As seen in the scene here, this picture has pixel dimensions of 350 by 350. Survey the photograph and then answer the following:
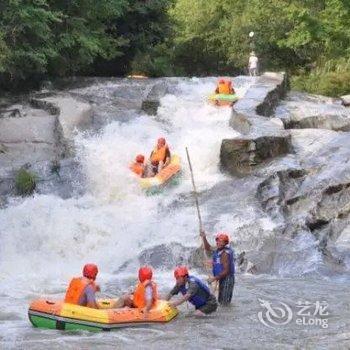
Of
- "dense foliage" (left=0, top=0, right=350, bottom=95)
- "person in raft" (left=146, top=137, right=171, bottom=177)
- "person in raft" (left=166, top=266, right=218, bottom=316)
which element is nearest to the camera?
"person in raft" (left=166, top=266, right=218, bottom=316)

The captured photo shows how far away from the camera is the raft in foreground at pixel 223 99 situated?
1984 cm

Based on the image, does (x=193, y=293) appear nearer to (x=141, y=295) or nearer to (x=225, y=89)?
(x=141, y=295)

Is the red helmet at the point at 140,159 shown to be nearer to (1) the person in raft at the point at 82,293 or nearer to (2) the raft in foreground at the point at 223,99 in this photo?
(2) the raft in foreground at the point at 223,99

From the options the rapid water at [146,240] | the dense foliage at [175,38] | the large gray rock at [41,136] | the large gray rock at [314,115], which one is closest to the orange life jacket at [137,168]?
the rapid water at [146,240]

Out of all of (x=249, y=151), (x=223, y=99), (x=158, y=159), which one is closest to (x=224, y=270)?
(x=249, y=151)

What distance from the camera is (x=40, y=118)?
18109mm

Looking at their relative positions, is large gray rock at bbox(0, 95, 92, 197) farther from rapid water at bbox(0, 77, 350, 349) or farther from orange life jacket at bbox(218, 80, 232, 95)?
orange life jacket at bbox(218, 80, 232, 95)

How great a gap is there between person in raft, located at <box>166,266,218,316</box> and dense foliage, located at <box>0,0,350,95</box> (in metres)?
9.60

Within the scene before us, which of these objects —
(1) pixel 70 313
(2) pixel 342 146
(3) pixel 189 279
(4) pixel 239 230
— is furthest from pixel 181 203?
(1) pixel 70 313

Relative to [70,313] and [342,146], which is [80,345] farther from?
[342,146]

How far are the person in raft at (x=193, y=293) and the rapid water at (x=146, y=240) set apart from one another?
155 millimetres

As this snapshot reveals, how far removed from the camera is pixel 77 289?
878 centimetres

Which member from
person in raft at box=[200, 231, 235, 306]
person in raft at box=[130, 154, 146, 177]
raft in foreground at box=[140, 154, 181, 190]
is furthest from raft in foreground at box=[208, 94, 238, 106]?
person in raft at box=[200, 231, 235, 306]

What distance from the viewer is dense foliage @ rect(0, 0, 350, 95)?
20.0 metres
